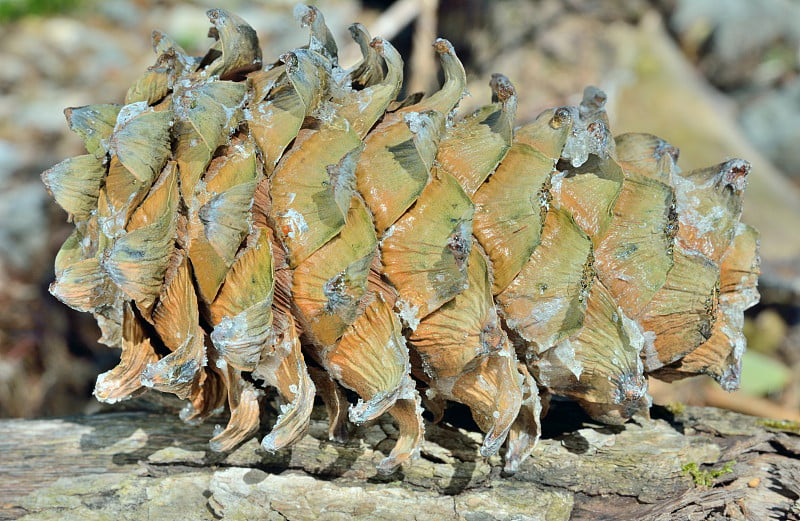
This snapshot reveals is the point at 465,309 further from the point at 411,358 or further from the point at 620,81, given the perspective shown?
the point at 620,81

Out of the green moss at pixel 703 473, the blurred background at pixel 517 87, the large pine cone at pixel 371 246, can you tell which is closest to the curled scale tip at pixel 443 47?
the large pine cone at pixel 371 246

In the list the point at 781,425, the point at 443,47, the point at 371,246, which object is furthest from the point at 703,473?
the point at 443,47

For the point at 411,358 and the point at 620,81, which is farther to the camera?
the point at 620,81

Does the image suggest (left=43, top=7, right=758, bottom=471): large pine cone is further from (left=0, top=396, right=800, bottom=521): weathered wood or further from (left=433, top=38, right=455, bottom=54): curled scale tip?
(left=0, top=396, right=800, bottom=521): weathered wood

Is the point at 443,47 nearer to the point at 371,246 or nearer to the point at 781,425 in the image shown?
the point at 371,246

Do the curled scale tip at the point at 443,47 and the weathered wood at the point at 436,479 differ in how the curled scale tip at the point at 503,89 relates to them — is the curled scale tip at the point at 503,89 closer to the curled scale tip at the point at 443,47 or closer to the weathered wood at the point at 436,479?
the curled scale tip at the point at 443,47

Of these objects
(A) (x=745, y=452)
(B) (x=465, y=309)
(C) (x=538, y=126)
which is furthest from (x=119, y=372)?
(A) (x=745, y=452)

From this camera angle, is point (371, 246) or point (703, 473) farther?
point (703, 473)
